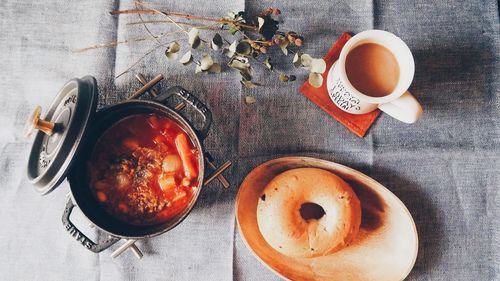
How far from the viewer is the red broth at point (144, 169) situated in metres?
0.93

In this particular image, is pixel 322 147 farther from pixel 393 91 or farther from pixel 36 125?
pixel 36 125

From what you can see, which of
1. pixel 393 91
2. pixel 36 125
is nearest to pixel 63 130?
pixel 36 125

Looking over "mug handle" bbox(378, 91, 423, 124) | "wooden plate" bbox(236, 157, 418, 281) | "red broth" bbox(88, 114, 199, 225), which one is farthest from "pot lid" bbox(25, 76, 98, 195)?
"mug handle" bbox(378, 91, 423, 124)

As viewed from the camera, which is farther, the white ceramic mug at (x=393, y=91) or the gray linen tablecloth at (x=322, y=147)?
the gray linen tablecloth at (x=322, y=147)

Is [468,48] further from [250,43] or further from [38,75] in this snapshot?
[38,75]

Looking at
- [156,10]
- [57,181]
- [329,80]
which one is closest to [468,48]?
[329,80]

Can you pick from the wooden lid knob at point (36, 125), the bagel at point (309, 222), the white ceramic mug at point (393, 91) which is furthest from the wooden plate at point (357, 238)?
the wooden lid knob at point (36, 125)

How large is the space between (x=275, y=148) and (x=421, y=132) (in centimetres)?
33

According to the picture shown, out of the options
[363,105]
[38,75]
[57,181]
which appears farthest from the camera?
[38,75]

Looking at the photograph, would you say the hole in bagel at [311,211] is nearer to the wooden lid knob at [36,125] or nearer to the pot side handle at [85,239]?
the pot side handle at [85,239]

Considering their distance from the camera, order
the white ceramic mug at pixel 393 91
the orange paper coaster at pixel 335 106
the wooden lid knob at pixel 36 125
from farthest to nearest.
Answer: the orange paper coaster at pixel 335 106
the white ceramic mug at pixel 393 91
the wooden lid knob at pixel 36 125

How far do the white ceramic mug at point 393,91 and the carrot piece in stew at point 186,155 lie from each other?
0.33 metres

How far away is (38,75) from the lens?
1.06 meters

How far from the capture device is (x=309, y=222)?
957mm
